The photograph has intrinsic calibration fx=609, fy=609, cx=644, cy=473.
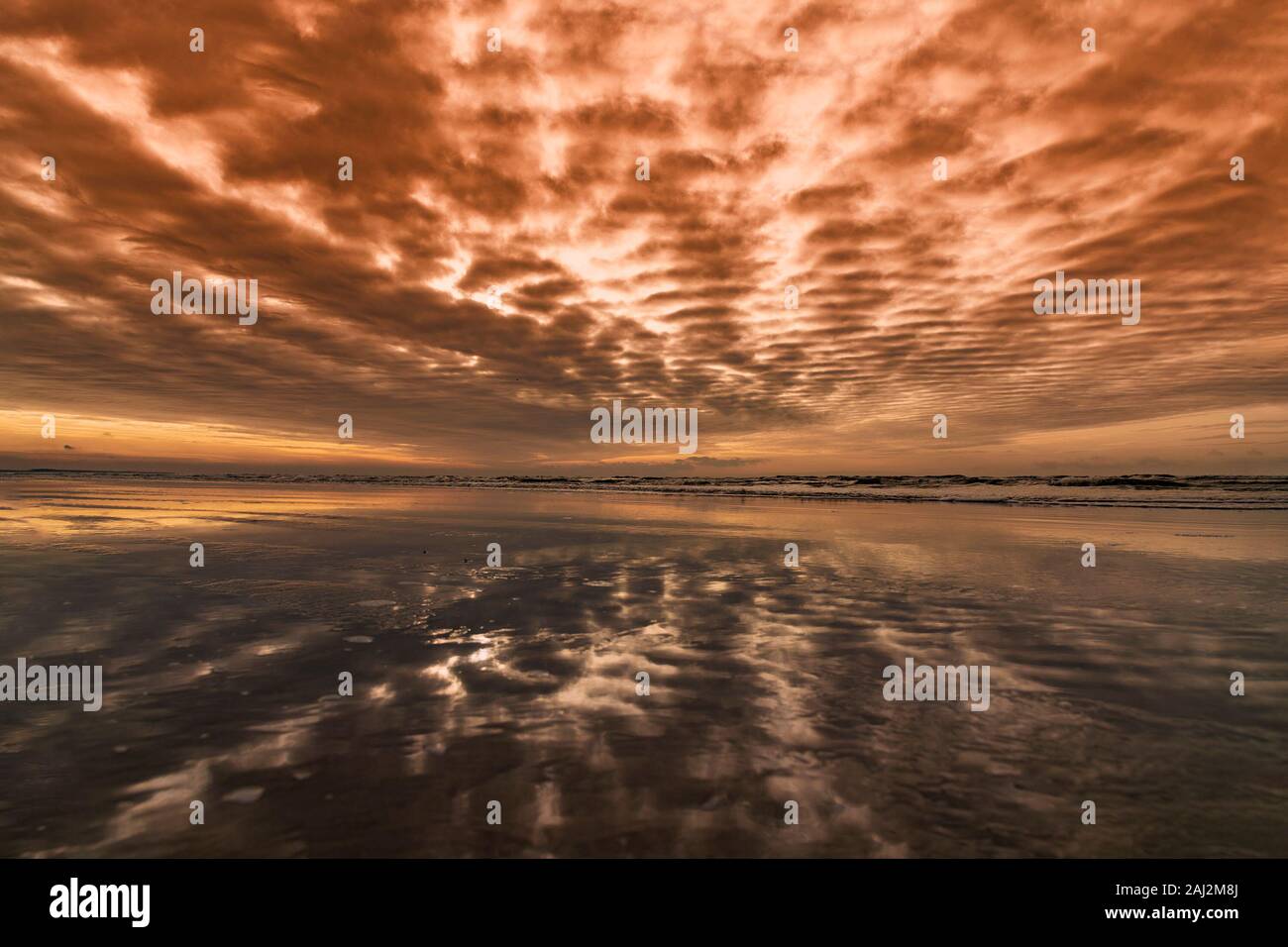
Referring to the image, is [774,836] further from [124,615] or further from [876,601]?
[124,615]

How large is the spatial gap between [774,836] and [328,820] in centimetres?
274

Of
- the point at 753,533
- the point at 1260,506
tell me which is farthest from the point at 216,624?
the point at 1260,506

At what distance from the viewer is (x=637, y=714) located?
18.4 ft

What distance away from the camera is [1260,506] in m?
33.0

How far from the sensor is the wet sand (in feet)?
12.3

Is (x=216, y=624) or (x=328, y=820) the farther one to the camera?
(x=216, y=624)

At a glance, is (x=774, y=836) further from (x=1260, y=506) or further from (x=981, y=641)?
(x=1260, y=506)

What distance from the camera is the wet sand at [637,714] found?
374cm
